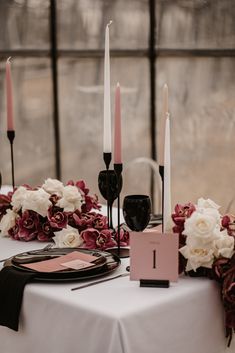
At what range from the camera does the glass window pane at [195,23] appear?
12.9 ft

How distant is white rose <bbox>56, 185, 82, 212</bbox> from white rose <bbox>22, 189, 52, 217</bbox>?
4 cm

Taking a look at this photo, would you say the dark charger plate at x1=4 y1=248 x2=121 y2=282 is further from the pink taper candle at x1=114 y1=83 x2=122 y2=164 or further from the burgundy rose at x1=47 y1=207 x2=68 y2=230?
→ the pink taper candle at x1=114 y1=83 x2=122 y2=164

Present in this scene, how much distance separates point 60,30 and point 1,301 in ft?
10.8

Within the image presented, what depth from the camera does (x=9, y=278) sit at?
1869 millimetres

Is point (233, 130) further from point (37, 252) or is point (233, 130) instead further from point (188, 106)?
point (37, 252)

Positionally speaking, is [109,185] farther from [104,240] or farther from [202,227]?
[202,227]

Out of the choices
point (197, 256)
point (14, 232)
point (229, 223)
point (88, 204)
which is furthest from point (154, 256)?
point (14, 232)

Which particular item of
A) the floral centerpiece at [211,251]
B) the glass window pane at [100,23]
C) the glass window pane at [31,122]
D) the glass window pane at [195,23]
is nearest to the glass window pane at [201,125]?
the glass window pane at [195,23]

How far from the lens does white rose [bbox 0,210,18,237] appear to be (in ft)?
7.64

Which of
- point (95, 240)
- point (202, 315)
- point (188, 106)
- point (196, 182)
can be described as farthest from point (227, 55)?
point (202, 315)

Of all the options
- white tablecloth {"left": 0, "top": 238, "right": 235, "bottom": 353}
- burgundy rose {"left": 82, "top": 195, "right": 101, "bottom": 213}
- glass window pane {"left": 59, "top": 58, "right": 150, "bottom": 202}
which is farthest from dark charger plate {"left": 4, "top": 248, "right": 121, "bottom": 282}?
glass window pane {"left": 59, "top": 58, "right": 150, "bottom": 202}

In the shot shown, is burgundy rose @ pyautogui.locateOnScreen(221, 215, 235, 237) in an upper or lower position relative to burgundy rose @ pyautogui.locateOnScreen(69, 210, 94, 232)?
upper

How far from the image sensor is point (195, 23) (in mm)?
4082

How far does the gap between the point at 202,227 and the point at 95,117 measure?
3161 mm
